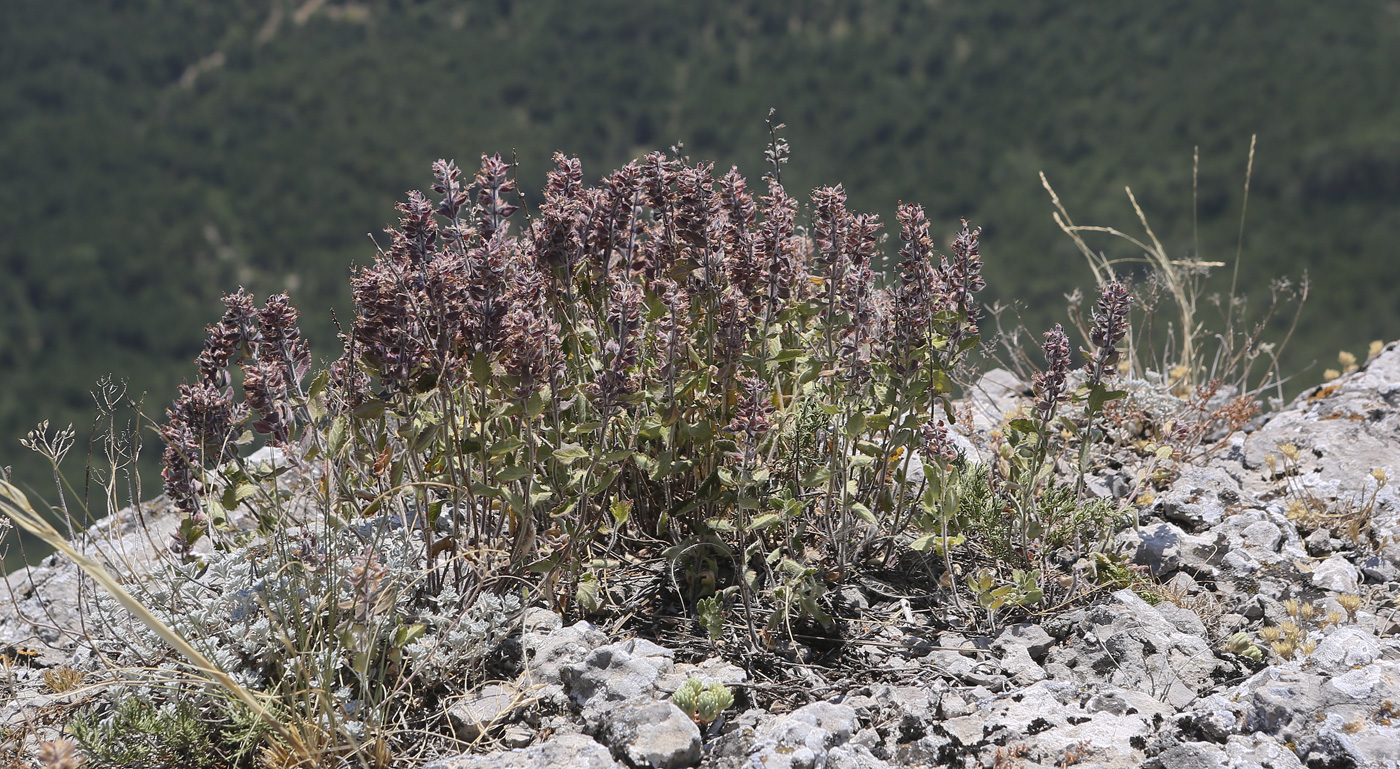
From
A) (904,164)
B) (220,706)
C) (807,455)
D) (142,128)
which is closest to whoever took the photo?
(220,706)

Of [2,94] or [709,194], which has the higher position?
[2,94]

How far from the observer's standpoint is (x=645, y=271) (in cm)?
344

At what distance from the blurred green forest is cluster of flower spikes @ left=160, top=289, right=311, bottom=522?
142 ft

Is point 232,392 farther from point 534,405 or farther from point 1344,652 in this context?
point 1344,652

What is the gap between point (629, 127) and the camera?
79.2 m

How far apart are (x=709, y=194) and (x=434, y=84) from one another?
8973 cm

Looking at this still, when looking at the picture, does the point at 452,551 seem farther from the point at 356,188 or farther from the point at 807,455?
the point at 356,188

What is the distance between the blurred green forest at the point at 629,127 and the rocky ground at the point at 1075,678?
43088 millimetres

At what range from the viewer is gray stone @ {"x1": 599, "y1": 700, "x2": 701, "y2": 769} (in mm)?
2533

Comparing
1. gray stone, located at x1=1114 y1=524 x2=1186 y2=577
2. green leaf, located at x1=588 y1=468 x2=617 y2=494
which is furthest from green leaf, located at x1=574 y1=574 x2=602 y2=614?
gray stone, located at x1=1114 y1=524 x2=1186 y2=577

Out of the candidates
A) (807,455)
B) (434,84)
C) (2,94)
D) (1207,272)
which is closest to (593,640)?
(807,455)

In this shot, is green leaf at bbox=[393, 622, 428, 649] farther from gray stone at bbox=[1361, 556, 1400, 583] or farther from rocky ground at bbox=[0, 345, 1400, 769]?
gray stone at bbox=[1361, 556, 1400, 583]

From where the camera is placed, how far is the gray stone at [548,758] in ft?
8.21

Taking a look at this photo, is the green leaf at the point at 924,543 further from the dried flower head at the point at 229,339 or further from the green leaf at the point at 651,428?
the dried flower head at the point at 229,339
